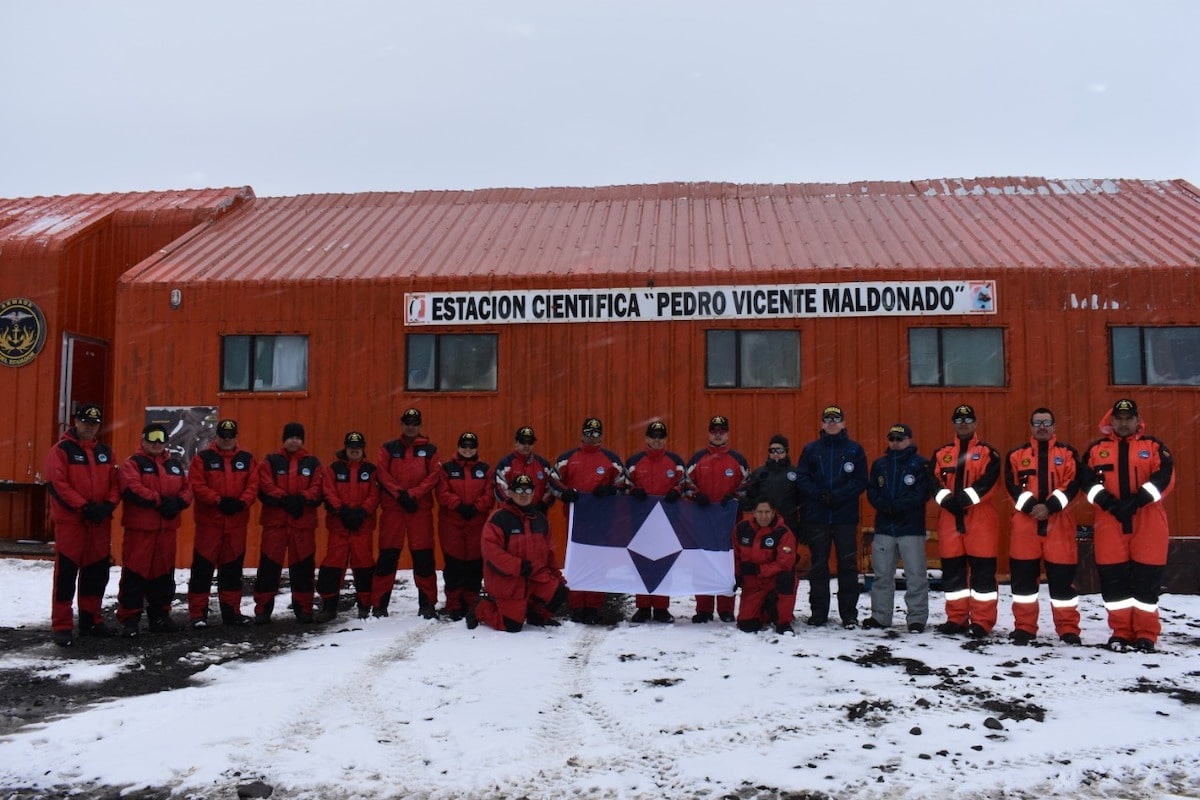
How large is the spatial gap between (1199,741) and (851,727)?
1845 millimetres

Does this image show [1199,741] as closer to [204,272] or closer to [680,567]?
[680,567]

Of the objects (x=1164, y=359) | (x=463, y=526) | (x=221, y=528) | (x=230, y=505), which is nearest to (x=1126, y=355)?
(x=1164, y=359)

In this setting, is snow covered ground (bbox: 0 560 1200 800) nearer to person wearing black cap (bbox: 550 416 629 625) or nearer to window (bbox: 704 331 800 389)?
person wearing black cap (bbox: 550 416 629 625)

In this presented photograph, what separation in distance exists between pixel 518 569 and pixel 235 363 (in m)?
6.41

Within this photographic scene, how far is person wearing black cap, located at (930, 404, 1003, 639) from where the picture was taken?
6836 millimetres

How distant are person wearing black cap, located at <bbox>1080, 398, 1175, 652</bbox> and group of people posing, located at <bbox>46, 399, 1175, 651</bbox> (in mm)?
14

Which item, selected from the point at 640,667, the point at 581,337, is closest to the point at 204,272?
the point at 581,337

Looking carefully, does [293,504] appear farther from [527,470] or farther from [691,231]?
[691,231]

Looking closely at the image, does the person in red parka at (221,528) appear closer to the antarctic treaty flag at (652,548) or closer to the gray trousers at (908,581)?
the antarctic treaty flag at (652,548)

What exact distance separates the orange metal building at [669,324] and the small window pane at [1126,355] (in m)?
0.03

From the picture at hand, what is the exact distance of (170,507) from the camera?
7070 mm

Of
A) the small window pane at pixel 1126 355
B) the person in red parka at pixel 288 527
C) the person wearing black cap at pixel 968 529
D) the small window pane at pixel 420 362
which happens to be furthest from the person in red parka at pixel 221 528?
the small window pane at pixel 1126 355

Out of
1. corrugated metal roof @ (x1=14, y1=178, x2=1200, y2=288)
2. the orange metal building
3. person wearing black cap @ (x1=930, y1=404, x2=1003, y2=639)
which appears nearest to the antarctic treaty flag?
person wearing black cap @ (x1=930, y1=404, x2=1003, y2=639)

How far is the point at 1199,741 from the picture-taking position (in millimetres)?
4348
